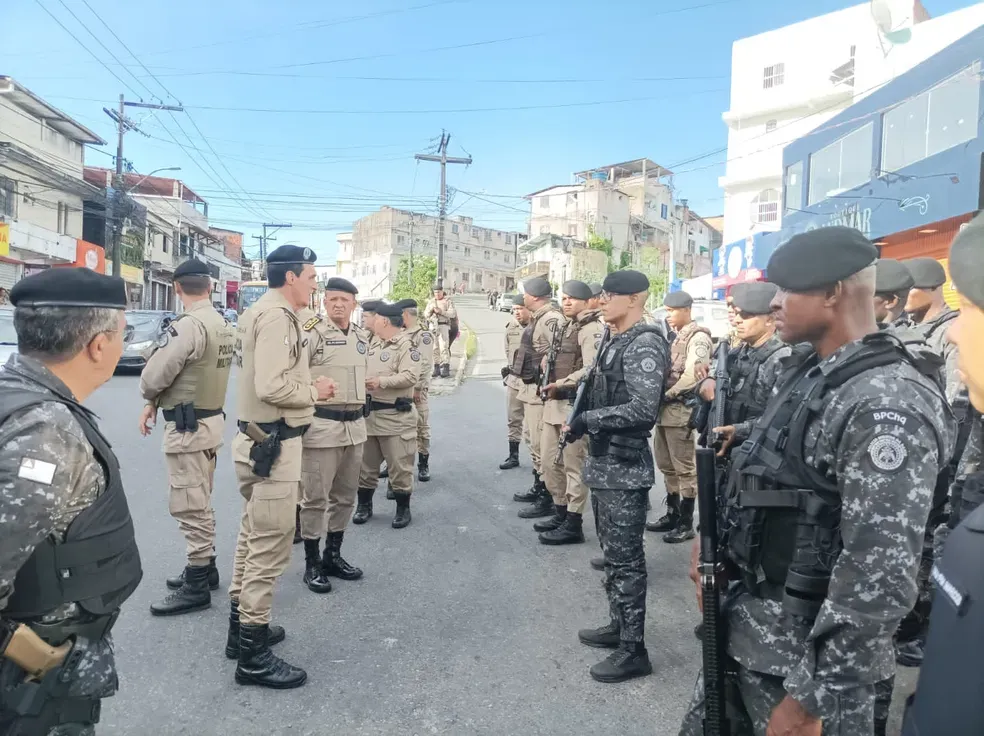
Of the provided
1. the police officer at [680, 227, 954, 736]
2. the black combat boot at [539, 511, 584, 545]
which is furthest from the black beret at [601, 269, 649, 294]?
the black combat boot at [539, 511, 584, 545]

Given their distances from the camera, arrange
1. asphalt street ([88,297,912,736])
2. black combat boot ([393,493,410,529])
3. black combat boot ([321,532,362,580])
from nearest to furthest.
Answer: asphalt street ([88,297,912,736]) → black combat boot ([321,532,362,580]) → black combat boot ([393,493,410,529])

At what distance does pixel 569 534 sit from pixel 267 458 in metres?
2.62

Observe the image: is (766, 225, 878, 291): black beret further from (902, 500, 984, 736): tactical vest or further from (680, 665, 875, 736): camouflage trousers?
(680, 665, 875, 736): camouflage trousers

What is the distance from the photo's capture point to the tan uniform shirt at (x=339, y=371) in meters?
4.05

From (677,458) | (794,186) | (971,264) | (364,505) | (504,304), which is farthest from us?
(504,304)

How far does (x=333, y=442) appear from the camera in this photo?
4.02 meters

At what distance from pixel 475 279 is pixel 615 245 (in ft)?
73.2

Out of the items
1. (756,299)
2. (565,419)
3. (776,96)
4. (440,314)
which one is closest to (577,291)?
(565,419)

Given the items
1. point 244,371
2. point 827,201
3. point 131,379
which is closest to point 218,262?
point 131,379

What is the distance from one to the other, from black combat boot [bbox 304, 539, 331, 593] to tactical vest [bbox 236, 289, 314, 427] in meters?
1.10

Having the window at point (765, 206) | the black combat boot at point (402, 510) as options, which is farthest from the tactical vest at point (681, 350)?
the window at point (765, 206)

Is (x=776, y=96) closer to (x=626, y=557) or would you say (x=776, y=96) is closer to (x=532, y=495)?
(x=532, y=495)

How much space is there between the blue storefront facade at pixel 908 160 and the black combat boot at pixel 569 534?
203 inches

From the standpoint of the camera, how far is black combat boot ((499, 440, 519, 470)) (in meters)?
7.18
